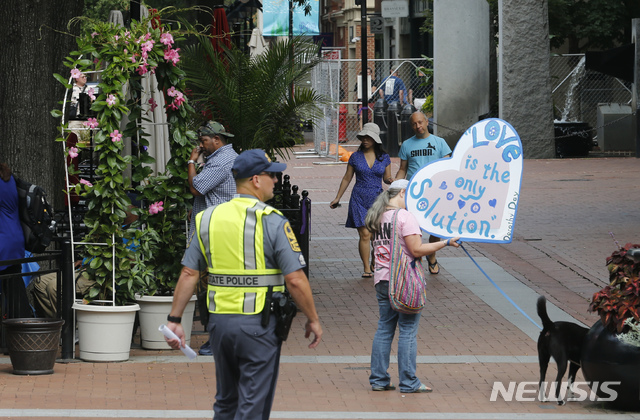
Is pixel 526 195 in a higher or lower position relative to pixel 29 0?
lower

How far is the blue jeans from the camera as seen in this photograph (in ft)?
23.3

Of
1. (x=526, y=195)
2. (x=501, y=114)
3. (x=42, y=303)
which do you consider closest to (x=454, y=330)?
(x=42, y=303)

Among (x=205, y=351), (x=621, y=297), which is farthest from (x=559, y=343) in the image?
(x=205, y=351)

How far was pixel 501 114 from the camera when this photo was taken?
26.6 metres

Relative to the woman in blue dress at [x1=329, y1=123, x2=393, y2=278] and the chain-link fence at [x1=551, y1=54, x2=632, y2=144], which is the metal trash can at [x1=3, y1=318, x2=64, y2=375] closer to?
the woman in blue dress at [x1=329, y1=123, x2=393, y2=278]

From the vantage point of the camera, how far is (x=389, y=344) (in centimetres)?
720

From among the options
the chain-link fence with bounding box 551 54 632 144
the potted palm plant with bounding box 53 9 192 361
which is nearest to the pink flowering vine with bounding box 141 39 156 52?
the potted palm plant with bounding box 53 9 192 361

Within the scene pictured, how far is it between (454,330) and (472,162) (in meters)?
2.25

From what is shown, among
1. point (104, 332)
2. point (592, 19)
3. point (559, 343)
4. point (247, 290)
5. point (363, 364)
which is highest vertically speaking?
point (592, 19)

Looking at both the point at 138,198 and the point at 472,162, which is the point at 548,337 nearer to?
the point at 472,162

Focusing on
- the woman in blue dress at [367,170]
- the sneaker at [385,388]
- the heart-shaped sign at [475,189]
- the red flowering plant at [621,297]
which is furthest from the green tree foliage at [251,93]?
the red flowering plant at [621,297]

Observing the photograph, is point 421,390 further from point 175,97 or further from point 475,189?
point 175,97

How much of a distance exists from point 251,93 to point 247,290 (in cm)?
640

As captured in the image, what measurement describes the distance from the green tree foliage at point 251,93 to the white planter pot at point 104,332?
131 inches
